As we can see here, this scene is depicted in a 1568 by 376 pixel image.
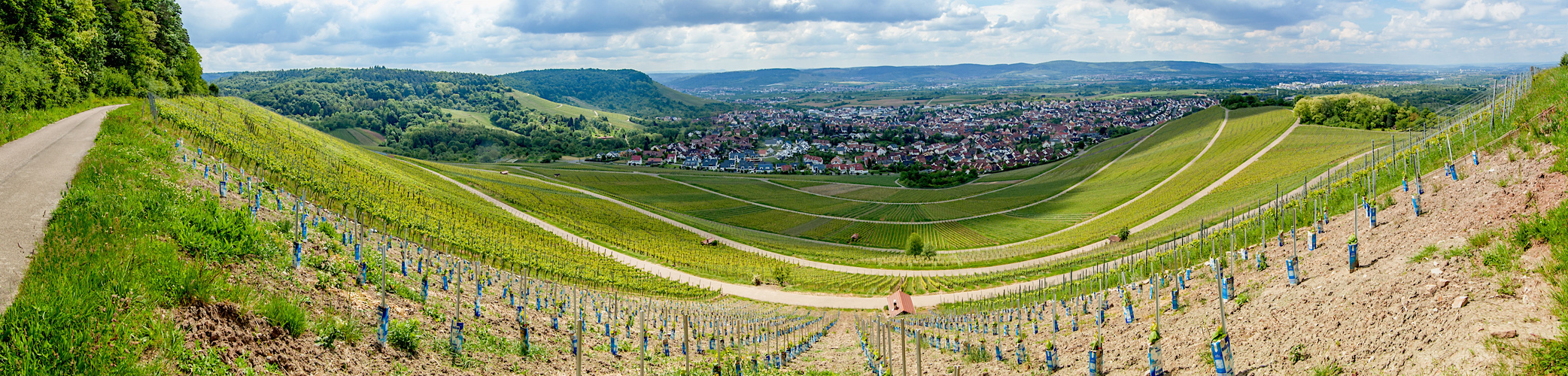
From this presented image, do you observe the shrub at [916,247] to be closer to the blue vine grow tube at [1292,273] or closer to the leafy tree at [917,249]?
the leafy tree at [917,249]

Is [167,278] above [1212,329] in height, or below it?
above

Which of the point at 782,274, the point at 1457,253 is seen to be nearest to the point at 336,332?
the point at 1457,253

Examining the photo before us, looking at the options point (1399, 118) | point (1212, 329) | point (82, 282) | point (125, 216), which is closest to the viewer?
point (82, 282)

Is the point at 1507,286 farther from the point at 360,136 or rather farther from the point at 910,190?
the point at 360,136

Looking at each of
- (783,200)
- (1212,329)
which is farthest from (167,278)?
(783,200)

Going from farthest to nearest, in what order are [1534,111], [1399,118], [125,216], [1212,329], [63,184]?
1. [1399,118]
2. [1534,111]
3. [63,184]
4. [1212,329]
5. [125,216]

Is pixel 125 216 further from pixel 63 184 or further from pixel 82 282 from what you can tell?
pixel 63 184

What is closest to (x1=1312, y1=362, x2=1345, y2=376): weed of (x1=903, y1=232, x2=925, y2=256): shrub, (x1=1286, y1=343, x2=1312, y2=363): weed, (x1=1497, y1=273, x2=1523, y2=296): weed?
(x1=1286, y1=343, x2=1312, y2=363): weed
